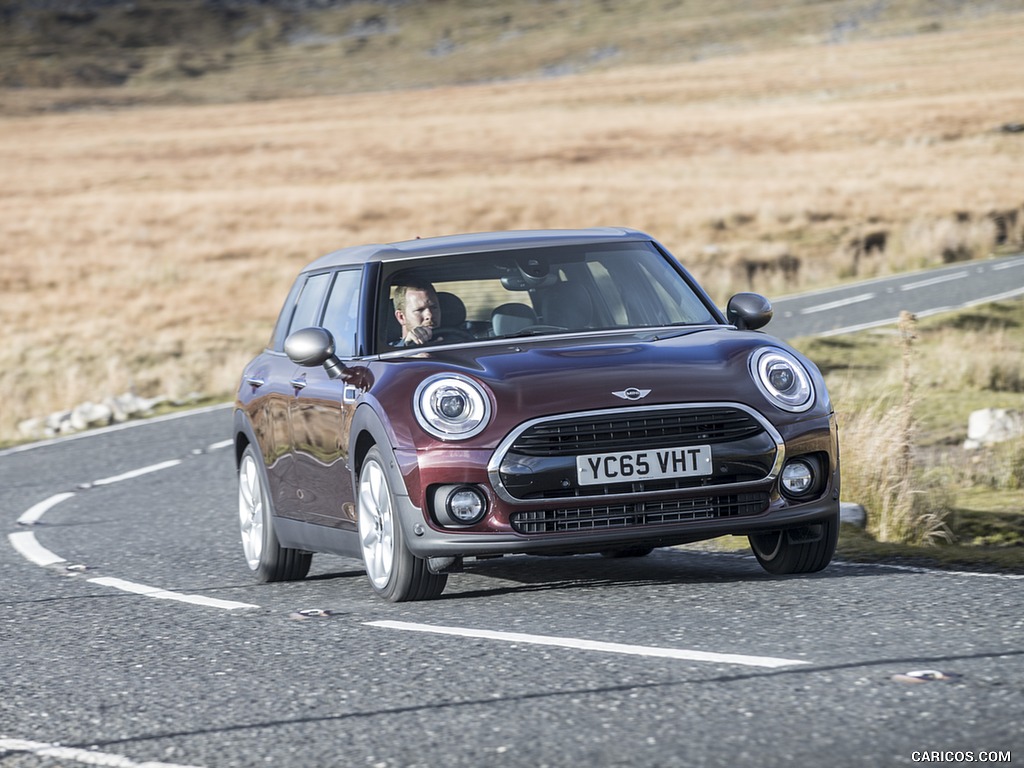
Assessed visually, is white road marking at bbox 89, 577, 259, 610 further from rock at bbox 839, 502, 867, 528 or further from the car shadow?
rock at bbox 839, 502, 867, 528

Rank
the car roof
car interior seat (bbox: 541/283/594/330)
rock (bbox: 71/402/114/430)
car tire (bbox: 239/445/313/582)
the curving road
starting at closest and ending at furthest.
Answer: the curving road, car interior seat (bbox: 541/283/594/330), the car roof, car tire (bbox: 239/445/313/582), rock (bbox: 71/402/114/430)

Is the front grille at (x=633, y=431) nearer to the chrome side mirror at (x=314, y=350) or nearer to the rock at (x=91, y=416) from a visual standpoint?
the chrome side mirror at (x=314, y=350)

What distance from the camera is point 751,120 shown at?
82188 millimetres

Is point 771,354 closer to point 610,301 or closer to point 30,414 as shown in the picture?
point 610,301

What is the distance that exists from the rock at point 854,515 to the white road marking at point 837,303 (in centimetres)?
1474

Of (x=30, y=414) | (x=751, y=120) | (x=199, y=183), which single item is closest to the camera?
(x=30, y=414)

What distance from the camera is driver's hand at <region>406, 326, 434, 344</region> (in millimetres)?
7898

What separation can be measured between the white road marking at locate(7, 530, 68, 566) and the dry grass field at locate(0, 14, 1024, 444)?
938 centimetres

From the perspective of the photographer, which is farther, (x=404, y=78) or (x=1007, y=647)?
(x=404, y=78)

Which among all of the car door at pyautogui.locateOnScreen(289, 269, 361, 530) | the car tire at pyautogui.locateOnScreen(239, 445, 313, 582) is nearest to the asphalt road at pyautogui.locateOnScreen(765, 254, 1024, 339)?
the car tire at pyautogui.locateOnScreen(239, 445, 313, 582)

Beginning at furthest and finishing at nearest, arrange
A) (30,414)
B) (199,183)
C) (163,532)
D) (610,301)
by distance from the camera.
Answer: (199,183), (30,414), (163,532), (610,301)

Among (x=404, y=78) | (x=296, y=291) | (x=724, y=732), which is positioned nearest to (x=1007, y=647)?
(x=724, y=732)

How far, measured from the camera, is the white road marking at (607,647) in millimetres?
5645

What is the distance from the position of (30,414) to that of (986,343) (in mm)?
11419
